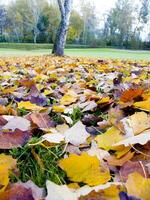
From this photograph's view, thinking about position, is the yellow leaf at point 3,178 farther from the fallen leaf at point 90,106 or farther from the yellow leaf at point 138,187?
the fallen leaf at point 90,106

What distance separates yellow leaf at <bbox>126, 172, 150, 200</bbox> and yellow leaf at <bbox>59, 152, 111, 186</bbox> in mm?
89

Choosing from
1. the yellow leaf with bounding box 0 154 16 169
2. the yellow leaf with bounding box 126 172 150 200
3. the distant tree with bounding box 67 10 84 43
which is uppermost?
the yellow leaf with bounding box 126 172 150 200

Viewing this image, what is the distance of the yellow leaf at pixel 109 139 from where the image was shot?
0.91 m

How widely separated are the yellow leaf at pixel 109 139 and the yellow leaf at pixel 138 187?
275 mm

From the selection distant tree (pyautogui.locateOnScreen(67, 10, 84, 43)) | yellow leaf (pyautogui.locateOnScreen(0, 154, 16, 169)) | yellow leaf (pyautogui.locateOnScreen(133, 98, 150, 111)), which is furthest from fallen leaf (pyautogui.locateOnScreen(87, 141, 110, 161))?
distant tree (pyautogui.locateOnScreen(67, 10, 84, 43))

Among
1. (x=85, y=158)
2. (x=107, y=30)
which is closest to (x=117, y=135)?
(x=85, y=158)

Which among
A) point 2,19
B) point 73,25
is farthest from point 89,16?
point 2,19

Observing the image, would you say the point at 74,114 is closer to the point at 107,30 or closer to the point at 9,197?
the point at 9,197

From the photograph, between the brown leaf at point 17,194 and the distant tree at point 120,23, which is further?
the distant tree at point 120,23

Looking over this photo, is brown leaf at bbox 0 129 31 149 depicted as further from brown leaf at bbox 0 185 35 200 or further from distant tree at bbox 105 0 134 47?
distant tree at bbox 105 0 134 47

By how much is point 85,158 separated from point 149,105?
0.52 metres

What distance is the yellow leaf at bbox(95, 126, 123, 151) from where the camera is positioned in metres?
0.91

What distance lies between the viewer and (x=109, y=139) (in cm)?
95

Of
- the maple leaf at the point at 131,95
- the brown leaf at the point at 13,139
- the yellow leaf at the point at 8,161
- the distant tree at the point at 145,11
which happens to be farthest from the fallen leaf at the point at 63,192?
the distant tree at the point at 145,11
